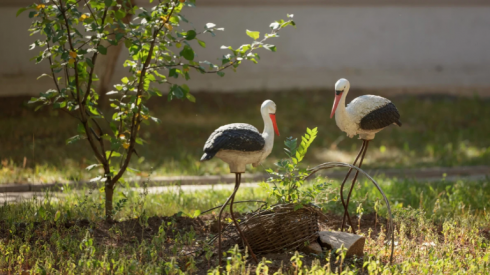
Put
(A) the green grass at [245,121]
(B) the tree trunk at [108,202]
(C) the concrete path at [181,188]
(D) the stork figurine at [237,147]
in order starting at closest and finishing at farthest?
(D) the stork figurine at [237,147] → (B) the tree trunk at [108,202] → (C) the concrete path at [181,188] → (A) the green grass at [245,121]

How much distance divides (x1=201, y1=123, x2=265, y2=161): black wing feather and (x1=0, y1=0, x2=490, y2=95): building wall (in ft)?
24.3

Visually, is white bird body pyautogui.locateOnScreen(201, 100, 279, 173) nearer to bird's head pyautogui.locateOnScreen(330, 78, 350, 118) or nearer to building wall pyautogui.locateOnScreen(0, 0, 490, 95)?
bird's head pyautogui.locateOnScreen(330, 78, 350, 118)

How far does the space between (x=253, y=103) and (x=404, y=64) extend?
3.81m

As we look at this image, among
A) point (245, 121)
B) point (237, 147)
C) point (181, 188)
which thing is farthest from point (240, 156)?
point (245, 121)

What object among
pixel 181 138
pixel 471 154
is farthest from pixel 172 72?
pixel 471 154

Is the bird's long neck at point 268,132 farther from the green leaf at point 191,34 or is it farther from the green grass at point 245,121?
the green grass at point 245,121

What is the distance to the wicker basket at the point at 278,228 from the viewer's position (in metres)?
3.81

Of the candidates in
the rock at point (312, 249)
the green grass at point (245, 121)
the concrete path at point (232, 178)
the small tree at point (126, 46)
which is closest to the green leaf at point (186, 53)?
the small tree at point (126, 46)

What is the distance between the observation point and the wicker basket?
12.5 ft

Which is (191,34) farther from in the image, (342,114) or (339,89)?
(342,114)

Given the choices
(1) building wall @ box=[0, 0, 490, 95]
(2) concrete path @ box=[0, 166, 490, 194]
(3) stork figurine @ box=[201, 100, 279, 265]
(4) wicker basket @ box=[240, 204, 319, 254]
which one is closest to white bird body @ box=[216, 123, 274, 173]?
(3) stork figurine @ box=[201, 100, 279, 265]

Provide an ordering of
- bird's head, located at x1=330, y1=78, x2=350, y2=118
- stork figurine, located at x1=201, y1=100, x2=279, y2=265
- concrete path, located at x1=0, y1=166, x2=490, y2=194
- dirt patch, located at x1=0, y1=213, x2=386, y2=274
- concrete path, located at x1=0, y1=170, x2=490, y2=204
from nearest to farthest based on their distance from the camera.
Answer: stork figurine, located at x1=201, y1=100, x2=279, y2=265 < dirt patch, located at x1=0, y1=213, x2=386, y2=274 < bird's head, located at x1=330, y1=78, x2=350, y2=118 < concrete path, located at x1=0, y1=170, x2=490, y2=204 < concrete path, located at x1=0, y1=166, x2=490, y2=194

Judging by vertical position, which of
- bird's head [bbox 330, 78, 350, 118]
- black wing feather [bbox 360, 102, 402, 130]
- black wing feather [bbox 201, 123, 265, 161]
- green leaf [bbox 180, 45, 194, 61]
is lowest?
black wing feather [bbox 201, 123, 265, 161]

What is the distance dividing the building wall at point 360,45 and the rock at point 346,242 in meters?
7.35
